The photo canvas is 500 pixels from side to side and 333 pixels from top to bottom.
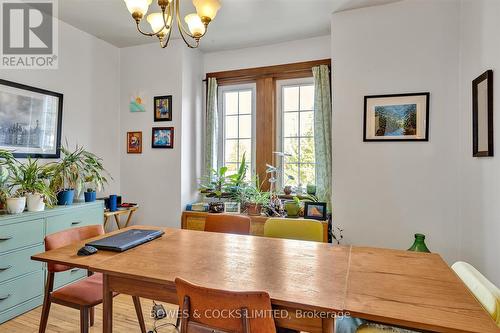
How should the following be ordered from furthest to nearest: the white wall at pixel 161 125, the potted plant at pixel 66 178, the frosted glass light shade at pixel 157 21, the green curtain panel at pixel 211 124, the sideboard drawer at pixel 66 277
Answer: the green curtain panel at pixel 211 124, the white wall at pixel 161 125, the potted plant at pixel 66 178, the sideboard drawer at pixel 66 277, the frosted glass light shade at pixel 157 21

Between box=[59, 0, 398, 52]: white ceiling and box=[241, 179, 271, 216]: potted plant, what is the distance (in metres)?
1.82

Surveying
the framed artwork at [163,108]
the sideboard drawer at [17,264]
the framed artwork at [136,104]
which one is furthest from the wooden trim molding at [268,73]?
the sideboard drawer at [17,264]

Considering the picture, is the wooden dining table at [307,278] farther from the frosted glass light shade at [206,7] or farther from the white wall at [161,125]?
the white wall at [161,125]

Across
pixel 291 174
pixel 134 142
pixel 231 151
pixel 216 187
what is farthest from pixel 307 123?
pixel 134 142

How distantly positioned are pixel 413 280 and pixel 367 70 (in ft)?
6.97

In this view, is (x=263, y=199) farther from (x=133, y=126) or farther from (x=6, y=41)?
(x=6, y=41)

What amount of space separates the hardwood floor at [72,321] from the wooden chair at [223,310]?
134cm

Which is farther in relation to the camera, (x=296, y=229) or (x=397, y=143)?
(x=397, y=143)

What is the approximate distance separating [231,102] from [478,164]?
9.12ft

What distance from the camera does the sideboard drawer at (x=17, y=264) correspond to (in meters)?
2.21

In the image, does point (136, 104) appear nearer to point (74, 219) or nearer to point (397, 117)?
point (74, 219)

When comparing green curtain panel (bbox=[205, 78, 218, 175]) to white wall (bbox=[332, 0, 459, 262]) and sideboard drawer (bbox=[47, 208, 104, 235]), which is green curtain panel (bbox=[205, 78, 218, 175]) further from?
white wall (bbox=[332, 0, 459, 262])
